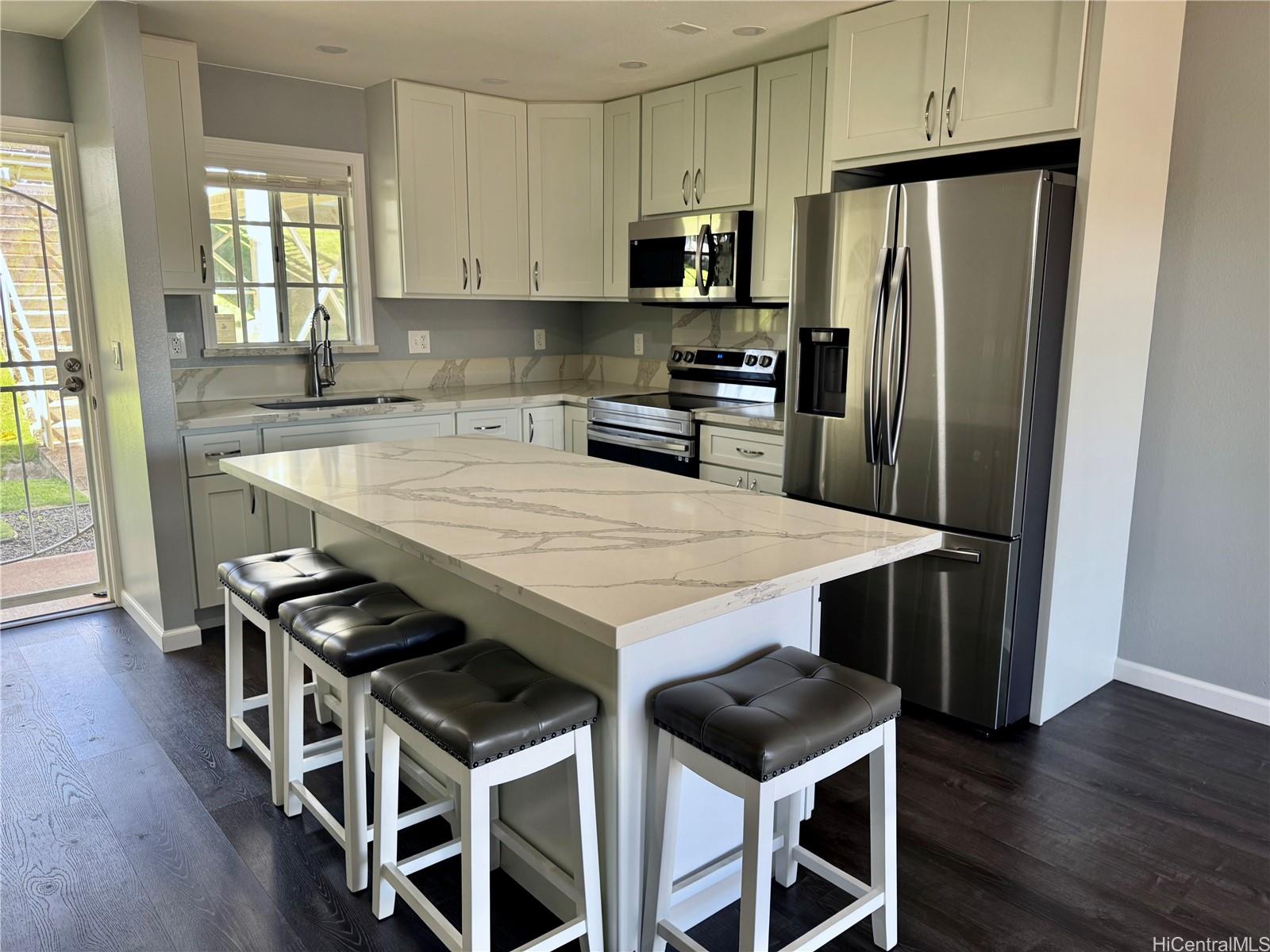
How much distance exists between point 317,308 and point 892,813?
140 inches

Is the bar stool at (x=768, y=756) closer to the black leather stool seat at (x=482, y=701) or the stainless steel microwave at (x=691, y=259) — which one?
the black leather stool seat at (x=482, y=701)

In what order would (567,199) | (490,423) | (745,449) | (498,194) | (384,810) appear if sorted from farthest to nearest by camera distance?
(567,199)
(498,194)
(490,423)
(745,449)
(384,810)

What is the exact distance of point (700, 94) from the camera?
392 cm

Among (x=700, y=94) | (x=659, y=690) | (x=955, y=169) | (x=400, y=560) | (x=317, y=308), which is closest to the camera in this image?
(x=659, y=690)

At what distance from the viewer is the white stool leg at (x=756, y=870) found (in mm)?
1477

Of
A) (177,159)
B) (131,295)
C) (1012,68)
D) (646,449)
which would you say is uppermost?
(1012,68)

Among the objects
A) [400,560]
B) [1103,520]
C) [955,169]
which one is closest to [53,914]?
[400,560]

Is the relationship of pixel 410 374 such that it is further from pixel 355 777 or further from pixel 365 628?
pixel 355 777

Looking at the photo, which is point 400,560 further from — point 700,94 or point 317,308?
point 700,94

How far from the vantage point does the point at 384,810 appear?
1.83 m

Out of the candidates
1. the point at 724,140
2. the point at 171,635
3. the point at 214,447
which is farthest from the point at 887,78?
the point at 171,635

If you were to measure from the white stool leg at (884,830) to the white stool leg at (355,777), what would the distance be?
3.64 feet

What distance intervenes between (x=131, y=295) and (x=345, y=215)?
1346 mm

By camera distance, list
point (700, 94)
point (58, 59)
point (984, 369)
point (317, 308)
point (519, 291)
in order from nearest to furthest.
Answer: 1. point (984, 369)
2. point (58, 59)
3. point (700, 94)
4. point (317, 308)
5. point (519, 291)
